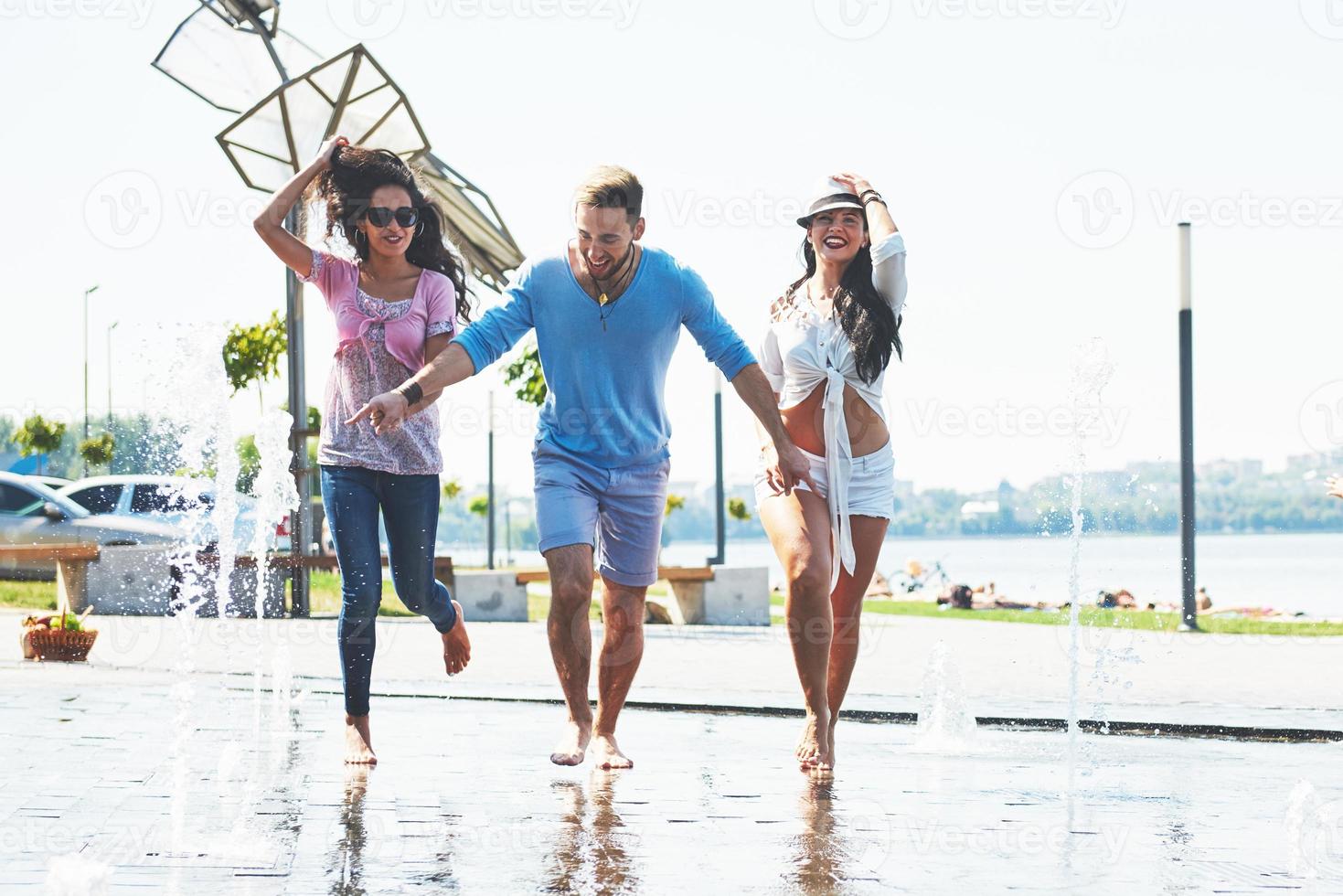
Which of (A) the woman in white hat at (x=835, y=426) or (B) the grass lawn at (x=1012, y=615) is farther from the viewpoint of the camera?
(B) the grass lawn at (x=1012, y=615)

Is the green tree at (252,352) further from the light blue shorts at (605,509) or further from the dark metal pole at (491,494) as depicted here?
the light blue shorts at (605,509)

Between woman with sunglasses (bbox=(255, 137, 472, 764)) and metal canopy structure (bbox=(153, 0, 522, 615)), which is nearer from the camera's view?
woman with sunglasses (bbox=(255, 137, 472, 764))

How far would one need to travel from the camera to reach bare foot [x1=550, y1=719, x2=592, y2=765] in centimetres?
550

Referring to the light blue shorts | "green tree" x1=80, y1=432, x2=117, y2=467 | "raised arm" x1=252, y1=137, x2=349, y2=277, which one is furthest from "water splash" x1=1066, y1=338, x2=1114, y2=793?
"green tree" x1=80, y1=432, x2=117, y2=467

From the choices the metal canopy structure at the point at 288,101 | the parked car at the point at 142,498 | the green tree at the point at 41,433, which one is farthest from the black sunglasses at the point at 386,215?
the green tree at the point at 41,433

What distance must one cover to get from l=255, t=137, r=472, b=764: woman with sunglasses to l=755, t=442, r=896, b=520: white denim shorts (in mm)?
1336

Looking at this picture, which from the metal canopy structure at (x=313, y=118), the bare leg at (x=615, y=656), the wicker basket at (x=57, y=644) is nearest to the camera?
the bare leg at (x=615, y=656)

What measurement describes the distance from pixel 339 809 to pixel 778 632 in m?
10.8

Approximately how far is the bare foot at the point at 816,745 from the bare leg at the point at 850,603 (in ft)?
0.55

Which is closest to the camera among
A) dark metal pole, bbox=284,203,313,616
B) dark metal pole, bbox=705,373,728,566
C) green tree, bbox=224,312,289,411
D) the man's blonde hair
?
the man's blonde hair

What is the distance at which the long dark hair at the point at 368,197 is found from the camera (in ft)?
18.8

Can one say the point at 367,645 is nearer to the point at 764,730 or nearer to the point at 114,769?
the point at 114,769

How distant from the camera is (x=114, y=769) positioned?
18.0ft

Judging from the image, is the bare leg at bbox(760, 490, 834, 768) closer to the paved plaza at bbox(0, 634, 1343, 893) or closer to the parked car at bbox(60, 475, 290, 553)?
the paved plaza at bbox(0, 634, 1343, 893)
